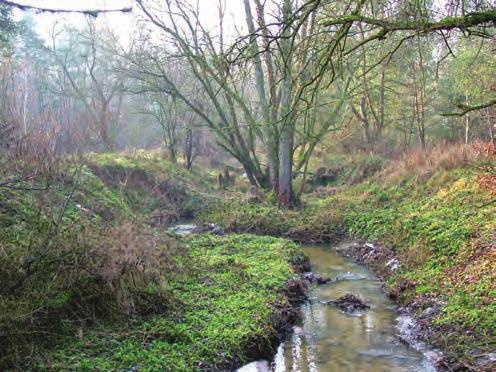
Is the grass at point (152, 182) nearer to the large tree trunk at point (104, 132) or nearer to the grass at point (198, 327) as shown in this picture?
the large tree trunk at point (104, 132)

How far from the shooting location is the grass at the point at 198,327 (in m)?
5.62

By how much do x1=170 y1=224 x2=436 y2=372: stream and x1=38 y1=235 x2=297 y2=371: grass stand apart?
44 centimetres

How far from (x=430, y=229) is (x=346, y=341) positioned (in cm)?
479

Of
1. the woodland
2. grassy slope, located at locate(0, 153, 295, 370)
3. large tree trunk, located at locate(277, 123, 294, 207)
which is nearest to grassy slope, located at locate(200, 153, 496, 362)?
the woodland

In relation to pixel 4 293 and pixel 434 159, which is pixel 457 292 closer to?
pixel 4 293

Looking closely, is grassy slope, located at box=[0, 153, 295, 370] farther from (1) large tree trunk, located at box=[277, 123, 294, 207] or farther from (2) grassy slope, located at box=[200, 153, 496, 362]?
(1) large tree trunk, located at box=[277, 123, 294, 207]

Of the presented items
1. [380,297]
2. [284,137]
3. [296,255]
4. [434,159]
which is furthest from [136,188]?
[380,297]

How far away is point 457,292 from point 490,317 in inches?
44.8

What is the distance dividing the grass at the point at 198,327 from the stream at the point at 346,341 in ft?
1.46

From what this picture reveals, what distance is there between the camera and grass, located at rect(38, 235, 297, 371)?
562cm

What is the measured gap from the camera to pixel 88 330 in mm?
6078

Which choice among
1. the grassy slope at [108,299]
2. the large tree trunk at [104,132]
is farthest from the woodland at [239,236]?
the large tree trunk at [104,132]

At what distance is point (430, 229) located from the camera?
11195mm

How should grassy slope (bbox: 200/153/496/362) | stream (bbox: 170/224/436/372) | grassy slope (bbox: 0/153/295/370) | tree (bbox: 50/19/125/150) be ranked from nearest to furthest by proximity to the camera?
grassy slope (bbox: 0/153/295/370), stream (bbox: 170/224/436/372), grassy slope (bbox: 200/153/496/362), tree (bbox: 50/19/125/150)
